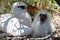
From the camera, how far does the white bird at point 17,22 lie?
10.7 ft

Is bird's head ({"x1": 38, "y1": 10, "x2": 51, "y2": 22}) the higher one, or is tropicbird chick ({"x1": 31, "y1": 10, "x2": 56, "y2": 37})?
bird's head ({"x1": 38, "y1": 10, "x2": 51, "y2": 22})

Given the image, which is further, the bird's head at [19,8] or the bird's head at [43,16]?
the bird's head at [19,8]

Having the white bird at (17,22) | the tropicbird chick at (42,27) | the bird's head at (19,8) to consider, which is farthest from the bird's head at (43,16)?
the bird's head at (19,8)

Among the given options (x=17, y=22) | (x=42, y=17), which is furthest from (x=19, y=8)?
(x=42, y=17)

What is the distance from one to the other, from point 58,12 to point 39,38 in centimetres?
97

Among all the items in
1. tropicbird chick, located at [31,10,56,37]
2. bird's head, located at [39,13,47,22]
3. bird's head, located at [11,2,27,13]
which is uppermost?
bird's head, located at [11,2,27,13]

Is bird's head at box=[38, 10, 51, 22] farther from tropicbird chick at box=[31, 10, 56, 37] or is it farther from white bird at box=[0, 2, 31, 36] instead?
white bird at box=[0, 2, 31, 36]

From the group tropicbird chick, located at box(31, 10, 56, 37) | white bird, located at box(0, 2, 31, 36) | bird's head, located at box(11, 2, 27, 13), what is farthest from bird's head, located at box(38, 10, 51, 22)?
bird's head, located at box(11, 2, 27, 13)

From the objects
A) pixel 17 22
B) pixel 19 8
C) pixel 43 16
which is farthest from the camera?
pixel 19 8

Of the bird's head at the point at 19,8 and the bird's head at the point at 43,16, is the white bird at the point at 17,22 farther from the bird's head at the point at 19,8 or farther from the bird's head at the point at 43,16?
the bird's head at the point at 43,16

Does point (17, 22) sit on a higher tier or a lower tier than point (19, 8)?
lower

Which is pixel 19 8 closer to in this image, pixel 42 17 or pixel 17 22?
pixel 17 22

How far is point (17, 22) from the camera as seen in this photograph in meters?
3.35

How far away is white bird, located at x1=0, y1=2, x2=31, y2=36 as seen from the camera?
10.7 feet
